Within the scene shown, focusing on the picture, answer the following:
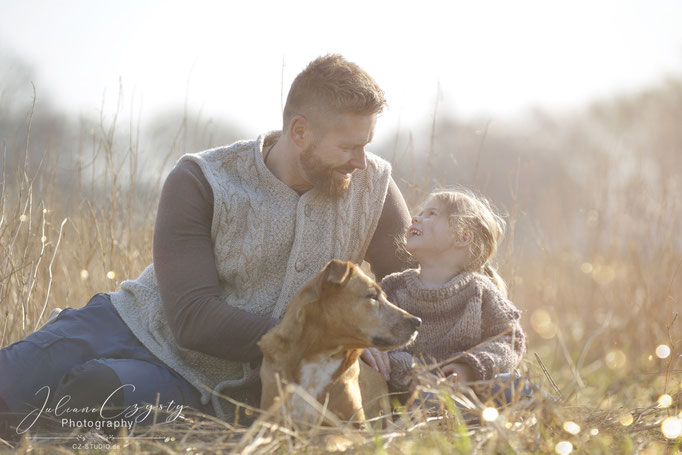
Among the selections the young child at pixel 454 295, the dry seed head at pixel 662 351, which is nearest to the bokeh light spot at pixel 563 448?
the young child at pixel 454 295

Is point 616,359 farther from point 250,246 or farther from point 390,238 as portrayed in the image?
point 250,246

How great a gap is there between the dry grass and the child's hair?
0.68m

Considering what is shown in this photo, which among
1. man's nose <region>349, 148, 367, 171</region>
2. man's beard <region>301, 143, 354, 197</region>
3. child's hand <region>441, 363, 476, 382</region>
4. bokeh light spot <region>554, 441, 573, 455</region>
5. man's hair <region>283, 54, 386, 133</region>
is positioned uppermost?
man's hair <region>283, 54, 386, 133</region>

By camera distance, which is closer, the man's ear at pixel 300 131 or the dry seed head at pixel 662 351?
the man's ear at pixel 300 131

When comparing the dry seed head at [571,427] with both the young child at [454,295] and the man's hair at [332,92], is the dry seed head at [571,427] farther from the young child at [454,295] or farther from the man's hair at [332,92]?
the man's hair at [332,92]

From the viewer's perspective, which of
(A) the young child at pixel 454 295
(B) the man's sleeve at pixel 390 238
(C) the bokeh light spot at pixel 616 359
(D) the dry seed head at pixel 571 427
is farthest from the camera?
(C) the bokeh light spot at pixel 616 359

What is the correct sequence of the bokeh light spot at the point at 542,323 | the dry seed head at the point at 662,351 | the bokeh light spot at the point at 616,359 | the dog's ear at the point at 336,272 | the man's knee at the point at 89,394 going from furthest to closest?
the bokeh light spot at the point at 542,323, the bokeh light spot at the point at 616,359, the dry seed head at the point at 662,351, the man's knee at the point at 89,394, the dog's ear at the point at 336,272

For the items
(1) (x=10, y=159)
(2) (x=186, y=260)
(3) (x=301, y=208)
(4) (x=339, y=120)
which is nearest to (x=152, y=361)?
(2) (x=186, y=260)

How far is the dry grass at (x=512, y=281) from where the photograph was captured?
9.84ft

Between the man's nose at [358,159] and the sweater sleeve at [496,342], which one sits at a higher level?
the man's nose at [358,159]

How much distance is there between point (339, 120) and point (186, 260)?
3.57 ft

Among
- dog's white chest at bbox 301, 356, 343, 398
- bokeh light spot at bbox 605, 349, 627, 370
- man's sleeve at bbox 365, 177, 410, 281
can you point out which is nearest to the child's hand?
dog's white chest at bbox 301, 356, 343, 398

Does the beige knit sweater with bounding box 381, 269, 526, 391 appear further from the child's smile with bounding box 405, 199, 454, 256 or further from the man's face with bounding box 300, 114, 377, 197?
the man's face with bounding box 300, 114, 377, 197

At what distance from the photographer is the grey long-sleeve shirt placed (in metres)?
3.69
